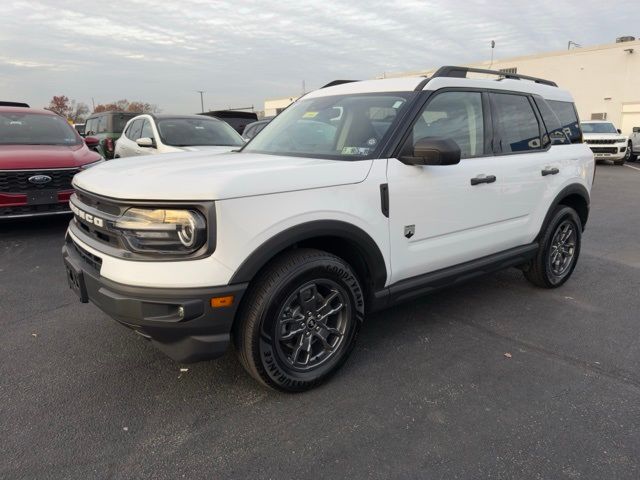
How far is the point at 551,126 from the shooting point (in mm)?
4383

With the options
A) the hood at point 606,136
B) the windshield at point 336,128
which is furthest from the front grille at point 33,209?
the hood at point 606,136

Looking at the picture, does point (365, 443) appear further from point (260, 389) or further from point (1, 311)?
point (1, 311)

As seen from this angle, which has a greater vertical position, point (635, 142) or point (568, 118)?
point (635, 142)

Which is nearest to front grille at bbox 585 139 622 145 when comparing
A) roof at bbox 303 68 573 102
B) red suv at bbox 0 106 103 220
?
roof at bbox 303 68 573 102

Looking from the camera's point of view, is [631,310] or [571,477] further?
[631,310]

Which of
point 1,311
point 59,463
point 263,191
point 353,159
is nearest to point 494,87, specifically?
point 353,159

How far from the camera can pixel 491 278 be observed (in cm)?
500

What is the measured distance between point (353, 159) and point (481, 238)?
1315 millimetres

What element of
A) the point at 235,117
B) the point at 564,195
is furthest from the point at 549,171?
the point at 235,117

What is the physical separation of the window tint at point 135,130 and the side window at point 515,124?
6.46 meters

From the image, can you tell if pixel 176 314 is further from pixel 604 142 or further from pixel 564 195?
pixel 604 142

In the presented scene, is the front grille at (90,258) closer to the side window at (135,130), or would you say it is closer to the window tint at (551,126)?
the window tint at (551,126)

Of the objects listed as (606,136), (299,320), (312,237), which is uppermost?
(606,136)

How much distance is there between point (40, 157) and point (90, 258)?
426cm
